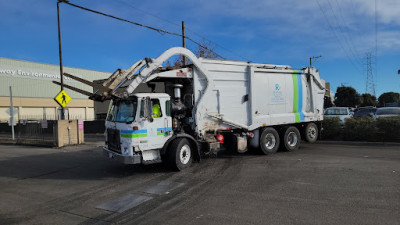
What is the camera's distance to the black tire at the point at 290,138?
37.1 feet

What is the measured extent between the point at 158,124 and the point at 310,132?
7.49m

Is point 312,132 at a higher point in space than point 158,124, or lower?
lower

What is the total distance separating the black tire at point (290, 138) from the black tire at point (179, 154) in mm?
4422

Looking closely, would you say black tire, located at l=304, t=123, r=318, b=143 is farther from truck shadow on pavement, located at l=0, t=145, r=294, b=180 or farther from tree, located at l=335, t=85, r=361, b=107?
tree, located at l=335, t=85, r=361, b=107

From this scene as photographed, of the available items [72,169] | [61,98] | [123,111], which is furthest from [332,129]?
[61,98]

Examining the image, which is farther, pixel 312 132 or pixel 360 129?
pixel 360 129

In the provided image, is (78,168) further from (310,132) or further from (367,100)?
(367,100)

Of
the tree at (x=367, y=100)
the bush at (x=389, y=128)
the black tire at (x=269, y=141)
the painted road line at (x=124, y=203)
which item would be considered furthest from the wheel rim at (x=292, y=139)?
the tree at (x=367, y=100)

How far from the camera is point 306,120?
12.2m

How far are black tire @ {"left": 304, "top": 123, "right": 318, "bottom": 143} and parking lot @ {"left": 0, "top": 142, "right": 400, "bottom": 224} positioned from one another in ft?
8.34

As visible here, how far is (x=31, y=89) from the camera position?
2023 inches

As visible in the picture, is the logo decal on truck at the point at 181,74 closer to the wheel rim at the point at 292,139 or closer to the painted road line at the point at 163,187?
the painted road line at the point at 163,187

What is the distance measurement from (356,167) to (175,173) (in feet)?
16.3

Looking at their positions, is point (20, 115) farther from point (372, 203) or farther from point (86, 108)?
point (372, 203)
